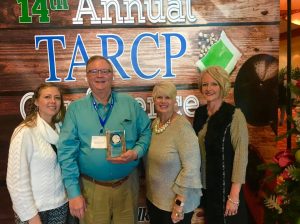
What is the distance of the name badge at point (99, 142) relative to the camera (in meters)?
1.68

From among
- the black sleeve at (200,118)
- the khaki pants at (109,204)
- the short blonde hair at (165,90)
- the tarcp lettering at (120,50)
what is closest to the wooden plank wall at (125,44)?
the tarcp lettering at (120,50)

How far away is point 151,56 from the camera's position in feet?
7.12

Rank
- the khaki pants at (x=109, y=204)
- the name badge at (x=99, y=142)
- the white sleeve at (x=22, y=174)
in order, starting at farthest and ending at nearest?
the khaki pants at (x=109, y=204)
the name badge at (x=99, y=142)
the white sleeve at (x=22, y=174)

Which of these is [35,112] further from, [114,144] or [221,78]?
[221,78]

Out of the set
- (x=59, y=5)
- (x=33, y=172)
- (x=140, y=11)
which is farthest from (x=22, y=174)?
(x=140, y=11)

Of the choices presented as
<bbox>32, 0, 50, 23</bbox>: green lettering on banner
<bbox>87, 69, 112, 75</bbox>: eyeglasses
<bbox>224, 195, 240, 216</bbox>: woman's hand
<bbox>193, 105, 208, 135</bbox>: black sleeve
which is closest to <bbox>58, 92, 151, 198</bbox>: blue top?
<bbox>87, 69, 112, 75</bbox>: eyeglasses

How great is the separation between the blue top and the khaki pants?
0.24 feet

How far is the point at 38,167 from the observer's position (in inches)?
64.0

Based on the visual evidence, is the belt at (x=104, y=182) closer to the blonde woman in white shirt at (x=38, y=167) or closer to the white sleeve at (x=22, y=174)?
the blonde woman in white shirt at (x=38, y=167)

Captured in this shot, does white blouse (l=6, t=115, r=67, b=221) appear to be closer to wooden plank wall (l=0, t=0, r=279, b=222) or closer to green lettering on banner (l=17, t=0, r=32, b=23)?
wooden plank wall (l=0, t=0, r=279, b=222)

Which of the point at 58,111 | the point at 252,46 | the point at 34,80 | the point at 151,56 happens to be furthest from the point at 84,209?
the point at 252,46

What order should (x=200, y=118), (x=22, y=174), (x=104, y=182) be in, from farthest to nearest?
1. (x=200, y=118)
2. (x=104, y=182)
3. (x=22, y=174)

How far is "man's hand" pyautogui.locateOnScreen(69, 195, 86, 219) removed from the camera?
1694mm

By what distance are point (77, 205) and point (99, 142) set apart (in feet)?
1.22
